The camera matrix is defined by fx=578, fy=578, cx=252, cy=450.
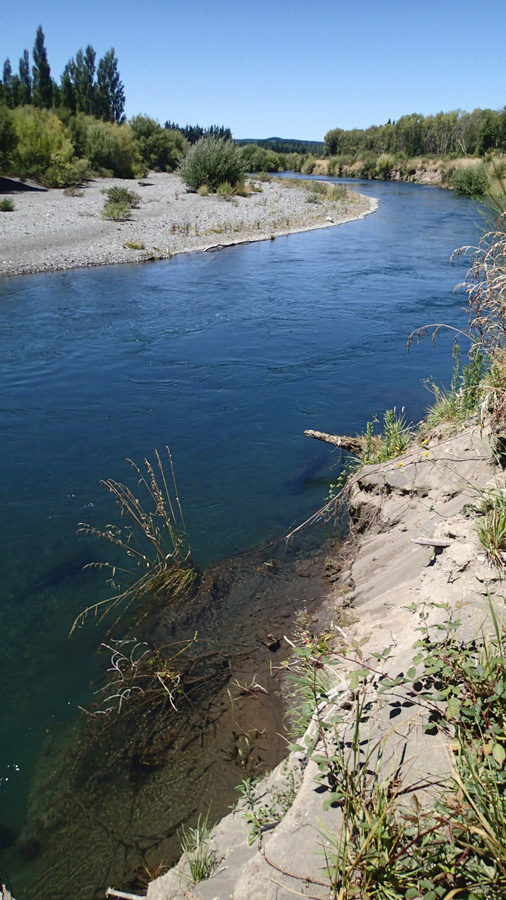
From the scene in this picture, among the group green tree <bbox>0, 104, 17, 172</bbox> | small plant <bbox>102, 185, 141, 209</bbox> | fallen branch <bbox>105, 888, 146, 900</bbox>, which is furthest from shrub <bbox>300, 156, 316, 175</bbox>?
fallen branch <bbox>105, 888, 146, 900</bbox>

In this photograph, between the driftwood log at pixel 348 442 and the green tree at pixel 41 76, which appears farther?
the green tree at pixel 41 76

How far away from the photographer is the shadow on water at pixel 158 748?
10.8ft

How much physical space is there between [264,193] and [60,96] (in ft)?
103

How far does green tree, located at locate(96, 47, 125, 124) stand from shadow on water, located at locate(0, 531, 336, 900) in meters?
69.7

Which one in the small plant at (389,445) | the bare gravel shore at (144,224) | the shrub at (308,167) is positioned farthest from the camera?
the shrub at (308,167)

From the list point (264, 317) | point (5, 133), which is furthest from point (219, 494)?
point (5, 133)

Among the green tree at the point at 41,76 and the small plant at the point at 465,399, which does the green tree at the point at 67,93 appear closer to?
the green tree at the point at 41,76

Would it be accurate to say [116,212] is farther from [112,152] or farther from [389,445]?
[389,445]

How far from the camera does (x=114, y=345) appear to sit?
1219 centimetres

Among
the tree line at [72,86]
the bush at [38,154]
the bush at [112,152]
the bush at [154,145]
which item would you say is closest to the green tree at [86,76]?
the tree line at [72,86]

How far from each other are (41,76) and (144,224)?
149 ft

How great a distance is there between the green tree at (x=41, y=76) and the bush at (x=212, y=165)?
30.3 m

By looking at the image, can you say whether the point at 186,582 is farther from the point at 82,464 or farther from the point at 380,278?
the point at 380,278

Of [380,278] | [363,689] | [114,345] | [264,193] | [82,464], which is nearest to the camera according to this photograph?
[363,689]
